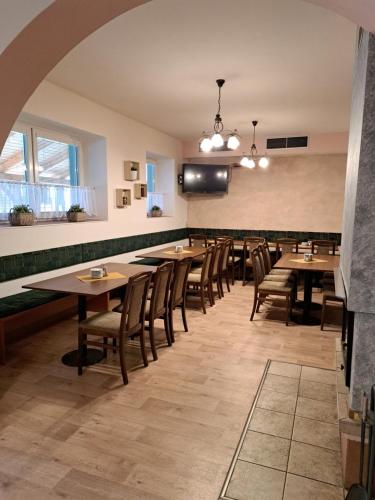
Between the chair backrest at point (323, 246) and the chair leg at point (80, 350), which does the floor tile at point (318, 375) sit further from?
the chair backrest at point (323, 246)

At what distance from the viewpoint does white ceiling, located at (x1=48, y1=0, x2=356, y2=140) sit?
2.43m

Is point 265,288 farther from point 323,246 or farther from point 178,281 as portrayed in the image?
point 323,246

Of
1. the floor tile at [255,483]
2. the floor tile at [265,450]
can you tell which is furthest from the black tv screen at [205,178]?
the floor tile at [255,483]

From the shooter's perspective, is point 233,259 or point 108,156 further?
point 233,259

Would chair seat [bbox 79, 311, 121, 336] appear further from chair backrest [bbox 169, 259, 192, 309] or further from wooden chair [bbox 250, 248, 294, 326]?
wooden chair [bbox 250, 248, 294, 326]

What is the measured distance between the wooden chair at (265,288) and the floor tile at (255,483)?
2.40 m

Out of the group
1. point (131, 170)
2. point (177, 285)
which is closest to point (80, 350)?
point (177, 285)

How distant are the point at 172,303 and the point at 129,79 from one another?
2365 mm

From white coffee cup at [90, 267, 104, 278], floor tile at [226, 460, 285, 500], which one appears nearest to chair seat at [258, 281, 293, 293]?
white coffee cup at [90, 267, 104, 278]

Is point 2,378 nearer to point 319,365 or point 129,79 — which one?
point 319,365

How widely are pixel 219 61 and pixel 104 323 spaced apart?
251 cm

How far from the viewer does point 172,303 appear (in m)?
3.48

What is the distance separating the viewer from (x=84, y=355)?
3107 mm

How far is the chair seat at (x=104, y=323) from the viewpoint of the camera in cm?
276
